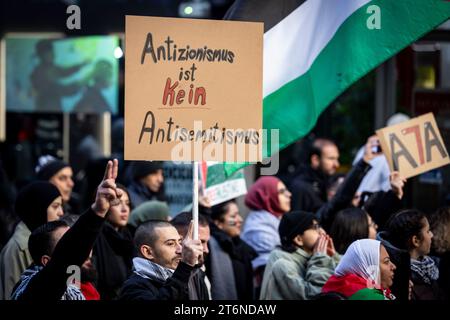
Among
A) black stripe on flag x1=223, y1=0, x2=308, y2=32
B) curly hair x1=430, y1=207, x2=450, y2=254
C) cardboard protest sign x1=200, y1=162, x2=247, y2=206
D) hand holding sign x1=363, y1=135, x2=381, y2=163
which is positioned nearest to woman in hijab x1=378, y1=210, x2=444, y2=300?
curly hair x1=430, y1=207, x2=450, y2=254

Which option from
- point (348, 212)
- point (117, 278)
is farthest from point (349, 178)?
point (117, 278)

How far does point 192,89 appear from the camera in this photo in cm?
577

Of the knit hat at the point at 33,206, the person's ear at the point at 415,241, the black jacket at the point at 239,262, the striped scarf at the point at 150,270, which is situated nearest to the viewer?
the striped scarf at the point at 150,270

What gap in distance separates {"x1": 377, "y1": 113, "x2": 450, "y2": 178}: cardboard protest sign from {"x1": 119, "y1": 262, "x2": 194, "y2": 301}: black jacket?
8.65ft

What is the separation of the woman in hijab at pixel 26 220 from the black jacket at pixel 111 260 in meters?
0.44

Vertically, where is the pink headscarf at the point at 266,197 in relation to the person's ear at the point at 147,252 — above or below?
above

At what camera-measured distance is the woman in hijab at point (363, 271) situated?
19.4 feet

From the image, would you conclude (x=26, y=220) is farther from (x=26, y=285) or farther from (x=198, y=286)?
(x=26, y=285)

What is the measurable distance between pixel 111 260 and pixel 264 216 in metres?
1.94

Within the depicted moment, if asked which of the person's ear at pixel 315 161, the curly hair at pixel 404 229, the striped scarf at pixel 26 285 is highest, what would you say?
the person's ear at pixel 315 161

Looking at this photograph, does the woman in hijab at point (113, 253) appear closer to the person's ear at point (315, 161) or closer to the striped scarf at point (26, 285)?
the striped scarf at point (26, 285)

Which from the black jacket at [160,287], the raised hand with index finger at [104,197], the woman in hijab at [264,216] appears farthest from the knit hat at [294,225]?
the raised hand with index finger at [104,197]

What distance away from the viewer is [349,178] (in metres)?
8.30

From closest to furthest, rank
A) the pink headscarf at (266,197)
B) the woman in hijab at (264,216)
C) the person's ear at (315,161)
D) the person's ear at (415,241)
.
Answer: the person's ear at (415,241)
the woman in hijab at (264,216)
the pink headscarf at (266,197)
the person's ear at (315,161)
